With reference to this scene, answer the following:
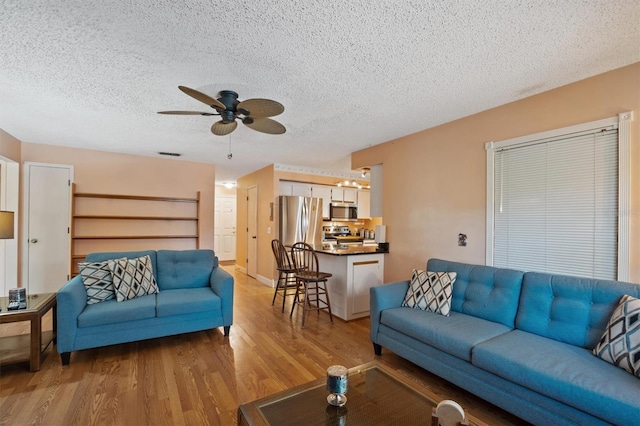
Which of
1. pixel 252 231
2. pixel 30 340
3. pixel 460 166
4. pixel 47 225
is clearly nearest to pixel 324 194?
pixel 252 231

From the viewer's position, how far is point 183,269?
351 centimetres

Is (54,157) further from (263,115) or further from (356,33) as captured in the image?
(356,33)

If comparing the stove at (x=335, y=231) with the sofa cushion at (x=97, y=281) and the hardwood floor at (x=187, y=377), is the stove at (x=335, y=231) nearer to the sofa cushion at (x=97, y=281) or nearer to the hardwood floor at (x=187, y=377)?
the hardwood floor at (x=187, y=377)

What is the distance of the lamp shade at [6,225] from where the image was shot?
8.39 feet

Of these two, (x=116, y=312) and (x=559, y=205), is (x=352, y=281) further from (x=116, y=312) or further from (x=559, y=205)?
(x=116, y=312)

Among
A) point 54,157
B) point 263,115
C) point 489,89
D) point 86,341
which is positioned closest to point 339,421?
point 263,115

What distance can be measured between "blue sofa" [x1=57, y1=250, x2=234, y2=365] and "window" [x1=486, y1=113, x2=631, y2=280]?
9.66ft

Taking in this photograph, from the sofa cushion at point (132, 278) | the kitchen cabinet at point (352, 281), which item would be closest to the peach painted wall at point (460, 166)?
the kitchen cabinet at point (352, 281)

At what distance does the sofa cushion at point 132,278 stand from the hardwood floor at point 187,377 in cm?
53

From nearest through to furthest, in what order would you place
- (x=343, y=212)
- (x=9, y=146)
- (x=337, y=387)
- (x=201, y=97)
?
(x=337, y=387)
(x=201, y=97)
(x=9, y=146)
(x=343, y=212)

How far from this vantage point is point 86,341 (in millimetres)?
2574

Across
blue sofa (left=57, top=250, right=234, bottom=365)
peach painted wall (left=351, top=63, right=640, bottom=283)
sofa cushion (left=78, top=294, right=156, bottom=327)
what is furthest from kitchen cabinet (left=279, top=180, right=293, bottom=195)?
sofa cushion (left=78, top=294, right=156, bottom=327)

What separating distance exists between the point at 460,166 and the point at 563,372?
2.14 metres

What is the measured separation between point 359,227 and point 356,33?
604 cm
